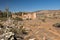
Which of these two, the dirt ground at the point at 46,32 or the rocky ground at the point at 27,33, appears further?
the dirt ground at the point at 46,32

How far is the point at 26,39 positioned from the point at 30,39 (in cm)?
96

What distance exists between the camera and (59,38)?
18.8 meters

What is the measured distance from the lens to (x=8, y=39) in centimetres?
1706

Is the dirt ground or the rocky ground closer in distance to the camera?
the rocky ground

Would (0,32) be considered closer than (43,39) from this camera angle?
No

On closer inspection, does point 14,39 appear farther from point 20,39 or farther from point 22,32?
point 22,32

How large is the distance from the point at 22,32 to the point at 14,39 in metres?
5.22

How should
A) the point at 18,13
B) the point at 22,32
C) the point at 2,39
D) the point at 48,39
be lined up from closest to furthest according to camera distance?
1. the point at 2,39
2. the point at 48,39
3. the point at 22,32
4. the point at 18,13

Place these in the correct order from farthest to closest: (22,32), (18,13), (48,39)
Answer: (18,13), (22,32), (48,39)

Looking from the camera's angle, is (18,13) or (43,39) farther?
(18,13)

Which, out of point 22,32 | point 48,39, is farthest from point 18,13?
point 48,39

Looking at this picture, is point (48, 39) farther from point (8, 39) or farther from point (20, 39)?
point (8, 39)

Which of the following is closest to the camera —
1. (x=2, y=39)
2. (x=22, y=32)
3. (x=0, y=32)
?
(x=2, y=39)

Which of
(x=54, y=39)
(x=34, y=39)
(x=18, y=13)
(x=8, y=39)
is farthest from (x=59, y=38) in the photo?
(x=18, y=13)
